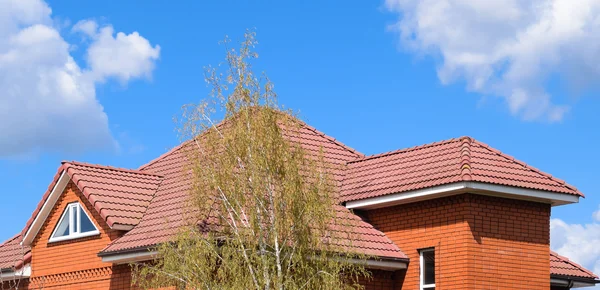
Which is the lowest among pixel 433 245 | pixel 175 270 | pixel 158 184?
pixel 175 270

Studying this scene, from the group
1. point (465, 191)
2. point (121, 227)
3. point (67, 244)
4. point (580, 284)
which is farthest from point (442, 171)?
point (67, 244)

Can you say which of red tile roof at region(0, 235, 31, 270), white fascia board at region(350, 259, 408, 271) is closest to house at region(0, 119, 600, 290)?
white fascia board at region(350, 259, 408, 271)

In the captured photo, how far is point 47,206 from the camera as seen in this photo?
2258 cm

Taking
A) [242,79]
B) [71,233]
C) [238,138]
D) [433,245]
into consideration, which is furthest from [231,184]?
[71,233]

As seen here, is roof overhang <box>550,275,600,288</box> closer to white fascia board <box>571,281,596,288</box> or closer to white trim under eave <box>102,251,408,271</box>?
white fascia board <box>571,281,596,288</box>

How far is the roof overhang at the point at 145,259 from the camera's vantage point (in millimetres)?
19438

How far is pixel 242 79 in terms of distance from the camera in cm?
1698

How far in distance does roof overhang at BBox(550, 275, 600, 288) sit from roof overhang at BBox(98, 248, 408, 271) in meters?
4.13

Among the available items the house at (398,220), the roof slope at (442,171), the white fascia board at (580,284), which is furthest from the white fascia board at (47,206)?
the white fascia board at (580,284)

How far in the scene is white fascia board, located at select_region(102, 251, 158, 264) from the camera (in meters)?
19.3

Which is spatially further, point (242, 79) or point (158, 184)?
point (158, 184)

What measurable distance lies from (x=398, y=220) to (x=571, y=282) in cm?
479

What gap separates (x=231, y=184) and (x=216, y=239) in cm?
91

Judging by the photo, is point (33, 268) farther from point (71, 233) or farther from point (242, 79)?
point (242, 79)
